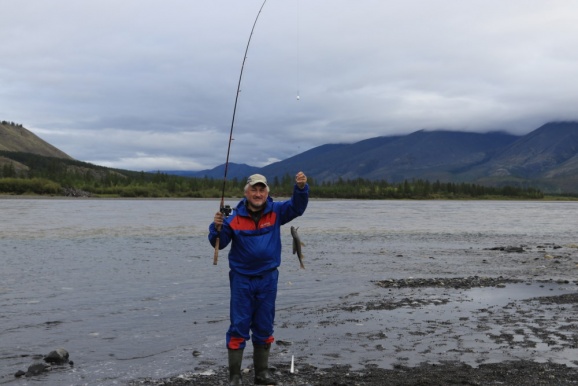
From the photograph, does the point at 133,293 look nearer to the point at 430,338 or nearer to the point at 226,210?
the point at 430,338

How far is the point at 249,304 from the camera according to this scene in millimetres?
7668

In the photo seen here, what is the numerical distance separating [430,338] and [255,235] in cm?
434

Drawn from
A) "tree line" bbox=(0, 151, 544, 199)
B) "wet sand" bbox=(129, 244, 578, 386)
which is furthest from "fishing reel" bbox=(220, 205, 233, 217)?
"tree line" bbox=(0, 151, 544, 199)

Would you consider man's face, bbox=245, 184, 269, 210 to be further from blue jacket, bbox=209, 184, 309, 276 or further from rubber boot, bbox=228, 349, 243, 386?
rubber boot, bbox=228, 349, 243, 386

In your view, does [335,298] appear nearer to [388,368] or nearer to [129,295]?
[129,295]

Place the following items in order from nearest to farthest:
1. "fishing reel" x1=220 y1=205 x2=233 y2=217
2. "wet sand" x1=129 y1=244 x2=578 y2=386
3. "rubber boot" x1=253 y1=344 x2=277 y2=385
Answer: "rubber boot" x1=253 y1=344 x2=277 y2=385, "fishing reel" x1=220 y1=205 x2=233 y2=217, "wet sand" x1=129 y1=244 x2=578 y2=386

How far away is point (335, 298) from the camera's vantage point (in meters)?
14.8

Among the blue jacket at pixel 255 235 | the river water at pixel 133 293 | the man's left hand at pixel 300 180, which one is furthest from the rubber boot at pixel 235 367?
the man's left hand at pixel 300 180

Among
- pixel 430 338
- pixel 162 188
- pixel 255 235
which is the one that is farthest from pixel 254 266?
pixel 162 188

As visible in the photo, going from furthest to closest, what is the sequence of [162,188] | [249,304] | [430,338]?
[162,188]
[430,338]
[249,304]

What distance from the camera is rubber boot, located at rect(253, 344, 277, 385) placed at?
789 cm

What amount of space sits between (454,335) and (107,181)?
158227mm

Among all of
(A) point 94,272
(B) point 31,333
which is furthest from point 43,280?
(B) point 31,333

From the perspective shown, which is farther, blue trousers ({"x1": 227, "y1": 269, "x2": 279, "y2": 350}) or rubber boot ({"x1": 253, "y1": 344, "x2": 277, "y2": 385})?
rubber boot ({"x1": 253, "y1": 344, "x2": 277, "y2": 385})
